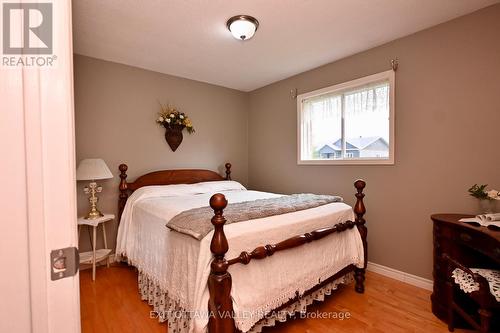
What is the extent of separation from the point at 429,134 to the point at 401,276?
1.52 metres

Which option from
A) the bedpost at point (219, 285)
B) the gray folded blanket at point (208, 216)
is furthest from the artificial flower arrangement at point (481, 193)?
the bedpost at point (219, 285)

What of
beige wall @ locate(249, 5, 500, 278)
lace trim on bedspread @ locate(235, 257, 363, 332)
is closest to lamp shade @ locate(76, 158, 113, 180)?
lace trim on bedspread @ locate(235, 257, 363, 332)

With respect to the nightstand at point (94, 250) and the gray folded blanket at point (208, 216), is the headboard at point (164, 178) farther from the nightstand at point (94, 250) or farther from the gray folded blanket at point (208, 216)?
the gray folded blanket at point (208, 216)

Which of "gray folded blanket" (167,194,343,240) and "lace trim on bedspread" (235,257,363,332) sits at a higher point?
"gray folded blanket" (167,194,343,240)

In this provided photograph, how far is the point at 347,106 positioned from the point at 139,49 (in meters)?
2.61

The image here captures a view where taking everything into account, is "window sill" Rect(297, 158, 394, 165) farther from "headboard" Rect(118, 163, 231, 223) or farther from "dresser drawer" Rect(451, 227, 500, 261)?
"headboard" Rect(118, 163, 231, 223)

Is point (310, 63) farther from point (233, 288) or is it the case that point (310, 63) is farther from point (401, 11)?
point (233, 288)

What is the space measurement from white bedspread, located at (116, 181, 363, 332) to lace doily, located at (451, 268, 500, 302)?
73 cm

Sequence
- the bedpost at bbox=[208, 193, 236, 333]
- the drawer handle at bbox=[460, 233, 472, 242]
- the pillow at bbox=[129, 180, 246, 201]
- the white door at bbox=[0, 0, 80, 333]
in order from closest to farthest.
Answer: the white door at bbox=[0, 0, 80, 333] < the bedpost at bbox=[208, 193, 236, 333] < the drawer handle at bbox=[460, 233, 472, 242] < the pillow at bbox=[129, 180, 246, 201]

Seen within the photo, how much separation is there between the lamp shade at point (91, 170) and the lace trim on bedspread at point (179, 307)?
1139 mm

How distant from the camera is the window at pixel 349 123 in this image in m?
2.79

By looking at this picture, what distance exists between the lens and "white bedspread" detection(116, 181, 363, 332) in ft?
4.99

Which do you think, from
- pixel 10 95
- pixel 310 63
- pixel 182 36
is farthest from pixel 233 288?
pixel 310 63

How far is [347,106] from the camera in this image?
3164 millimetres
